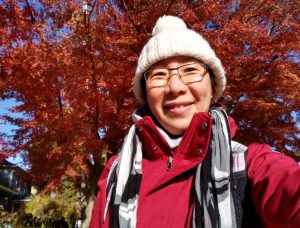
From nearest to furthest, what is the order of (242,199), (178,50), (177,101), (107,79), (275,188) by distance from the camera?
1. (275,188)
2. (242,199)
3. (177,101)
4. (178,50)
5. (107,79)

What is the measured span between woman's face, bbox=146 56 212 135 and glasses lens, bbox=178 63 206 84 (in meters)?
0.02

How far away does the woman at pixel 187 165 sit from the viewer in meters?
1.18

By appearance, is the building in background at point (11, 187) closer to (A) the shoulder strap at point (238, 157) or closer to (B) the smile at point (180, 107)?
(B) the smile at point (180, 107)

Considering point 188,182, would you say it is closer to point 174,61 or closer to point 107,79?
point 174,61

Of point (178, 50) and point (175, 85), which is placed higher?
point (178, 50)

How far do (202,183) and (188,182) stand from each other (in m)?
0.14

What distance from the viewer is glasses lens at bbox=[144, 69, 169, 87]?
5.68ft

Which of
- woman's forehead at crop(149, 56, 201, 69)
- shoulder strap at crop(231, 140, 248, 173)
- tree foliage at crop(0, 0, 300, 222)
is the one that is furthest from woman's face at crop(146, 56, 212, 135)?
tree foliage at crop(0, 0, 300, 222)

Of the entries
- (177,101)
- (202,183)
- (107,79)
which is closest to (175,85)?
(177,101)

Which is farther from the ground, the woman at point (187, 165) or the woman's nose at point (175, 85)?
the woman's nose at point (175, 85)

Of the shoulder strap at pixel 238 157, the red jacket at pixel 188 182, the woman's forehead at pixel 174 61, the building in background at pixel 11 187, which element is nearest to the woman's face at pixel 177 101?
the woman's forehead at pixel 174 61

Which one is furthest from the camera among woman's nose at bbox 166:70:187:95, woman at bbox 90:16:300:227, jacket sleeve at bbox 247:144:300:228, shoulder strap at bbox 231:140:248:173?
woman's nose at bbox 166:70:187:95

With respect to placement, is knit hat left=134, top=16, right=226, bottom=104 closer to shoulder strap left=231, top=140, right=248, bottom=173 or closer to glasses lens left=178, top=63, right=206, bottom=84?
glasses lens left=178, top=63, right=206, bottom=84

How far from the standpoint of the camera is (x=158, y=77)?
1760 millimetres
